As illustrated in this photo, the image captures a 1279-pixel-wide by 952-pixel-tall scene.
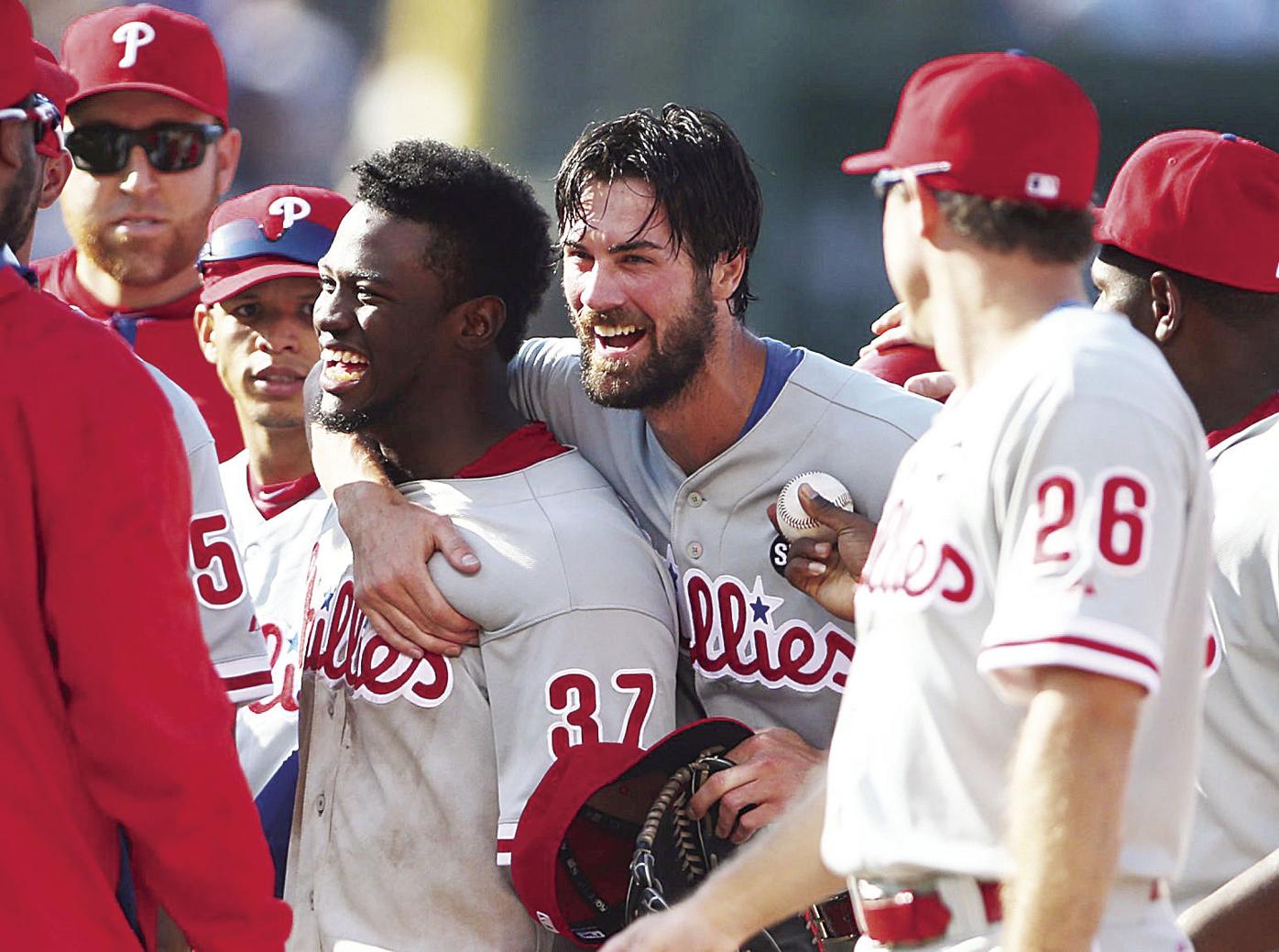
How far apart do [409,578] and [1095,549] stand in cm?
133

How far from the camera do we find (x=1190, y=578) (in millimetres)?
1562

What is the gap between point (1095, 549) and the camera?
1.47 meters

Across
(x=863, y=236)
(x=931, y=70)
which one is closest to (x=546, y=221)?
(x=931, y=70)

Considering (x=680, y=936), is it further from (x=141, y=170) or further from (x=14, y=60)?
(x=141, y=170)

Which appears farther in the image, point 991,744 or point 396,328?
point 396,328

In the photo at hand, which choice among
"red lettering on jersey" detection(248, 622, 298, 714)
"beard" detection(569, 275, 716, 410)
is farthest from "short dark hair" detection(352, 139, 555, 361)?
"red lettering on jersey" detection(248, 622, 298, 714)

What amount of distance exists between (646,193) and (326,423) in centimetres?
64

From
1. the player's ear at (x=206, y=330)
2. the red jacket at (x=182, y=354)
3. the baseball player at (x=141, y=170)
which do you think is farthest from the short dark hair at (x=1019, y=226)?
the baseball player at (x=141, y=170)

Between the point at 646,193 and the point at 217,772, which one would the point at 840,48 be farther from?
the point at 217,772

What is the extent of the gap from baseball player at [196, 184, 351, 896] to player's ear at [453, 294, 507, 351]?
475 millimetres

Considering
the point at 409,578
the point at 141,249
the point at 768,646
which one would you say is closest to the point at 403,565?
the point at 409,578

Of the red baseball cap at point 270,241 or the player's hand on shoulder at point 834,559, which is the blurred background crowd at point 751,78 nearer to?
the red baseball cap at point 270,241

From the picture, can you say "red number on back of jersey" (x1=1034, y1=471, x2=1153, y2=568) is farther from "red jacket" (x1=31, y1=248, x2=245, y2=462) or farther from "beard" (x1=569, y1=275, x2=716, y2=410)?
"red jacket" (x1=31, y1=248, x2=245, y2=462)

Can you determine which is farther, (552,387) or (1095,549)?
(552,387)
